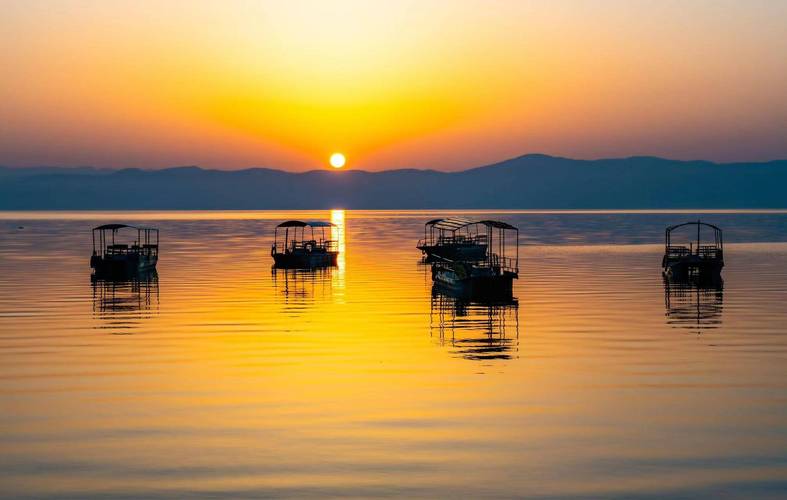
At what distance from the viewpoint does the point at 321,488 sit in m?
21.4

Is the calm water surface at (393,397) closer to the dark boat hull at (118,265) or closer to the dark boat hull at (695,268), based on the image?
the dark boat hull at (695,268)

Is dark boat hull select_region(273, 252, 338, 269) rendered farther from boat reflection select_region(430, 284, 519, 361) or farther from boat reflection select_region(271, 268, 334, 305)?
boat reflection select_region(430, 284, 519, 361)

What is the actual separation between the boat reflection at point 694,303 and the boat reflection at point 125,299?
29.2 meters

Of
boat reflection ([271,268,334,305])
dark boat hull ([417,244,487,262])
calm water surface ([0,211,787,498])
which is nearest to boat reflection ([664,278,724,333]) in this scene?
calm water surface ([0,211,787,498])

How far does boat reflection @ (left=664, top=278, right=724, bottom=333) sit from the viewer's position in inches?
2119

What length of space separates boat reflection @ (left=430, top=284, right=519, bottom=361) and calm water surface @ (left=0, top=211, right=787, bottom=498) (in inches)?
10.7

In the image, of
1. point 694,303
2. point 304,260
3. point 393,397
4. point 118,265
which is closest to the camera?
point 393,397

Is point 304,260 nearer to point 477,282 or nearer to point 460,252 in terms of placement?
point 460,252

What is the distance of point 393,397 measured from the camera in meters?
31.8

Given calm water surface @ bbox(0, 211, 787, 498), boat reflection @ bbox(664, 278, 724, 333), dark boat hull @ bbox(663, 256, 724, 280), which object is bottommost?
calm water surface @ bbox(0, 211, 787, 498)

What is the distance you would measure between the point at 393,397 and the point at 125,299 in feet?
136

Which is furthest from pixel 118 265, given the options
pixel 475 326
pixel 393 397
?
pixel 393 397

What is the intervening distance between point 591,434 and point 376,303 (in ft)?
131

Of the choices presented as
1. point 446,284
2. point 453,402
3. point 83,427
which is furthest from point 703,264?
point 83,427
